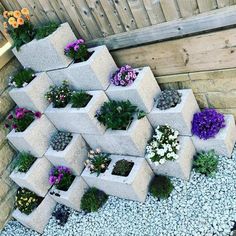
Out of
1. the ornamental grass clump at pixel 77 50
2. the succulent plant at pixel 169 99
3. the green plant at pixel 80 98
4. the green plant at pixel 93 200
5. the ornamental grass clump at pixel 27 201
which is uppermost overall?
the ornamental grass clump at pixel 77 50

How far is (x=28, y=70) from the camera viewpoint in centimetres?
Result: 504

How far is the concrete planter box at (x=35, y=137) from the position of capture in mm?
4922

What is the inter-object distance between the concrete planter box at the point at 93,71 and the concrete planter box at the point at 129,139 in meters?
0.69

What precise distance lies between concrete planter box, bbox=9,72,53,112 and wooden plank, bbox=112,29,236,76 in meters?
1.14

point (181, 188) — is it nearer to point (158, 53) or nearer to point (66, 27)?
point (158, 53)

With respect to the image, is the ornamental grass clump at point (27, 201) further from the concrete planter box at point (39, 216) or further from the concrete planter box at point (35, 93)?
the concrete planter box at point (35, 93)

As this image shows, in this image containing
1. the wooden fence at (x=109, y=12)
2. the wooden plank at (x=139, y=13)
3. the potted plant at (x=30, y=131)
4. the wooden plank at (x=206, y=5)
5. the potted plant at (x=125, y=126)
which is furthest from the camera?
the potted plant at (x=30, y=131)

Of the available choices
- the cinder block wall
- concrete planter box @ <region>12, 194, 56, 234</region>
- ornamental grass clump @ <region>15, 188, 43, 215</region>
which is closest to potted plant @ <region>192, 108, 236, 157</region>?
concrete planter box @ <region>12, 194, 56, 234</region>

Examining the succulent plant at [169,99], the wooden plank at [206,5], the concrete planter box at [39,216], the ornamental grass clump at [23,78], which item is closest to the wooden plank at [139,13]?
the wooden plank at [206,5]

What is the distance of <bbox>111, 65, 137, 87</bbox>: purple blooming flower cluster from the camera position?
445 centimetres

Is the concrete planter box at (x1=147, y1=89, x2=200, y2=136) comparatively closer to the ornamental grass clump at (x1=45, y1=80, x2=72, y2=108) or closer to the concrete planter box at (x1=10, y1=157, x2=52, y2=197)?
the ornamental grass clump at (x1=45, y1=80, x2=72, y2=108)

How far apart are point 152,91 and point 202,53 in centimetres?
84

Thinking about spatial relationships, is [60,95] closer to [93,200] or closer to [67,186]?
[67,186]

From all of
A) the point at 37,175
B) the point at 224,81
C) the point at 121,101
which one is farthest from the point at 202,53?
the point at 37,175
